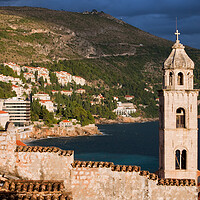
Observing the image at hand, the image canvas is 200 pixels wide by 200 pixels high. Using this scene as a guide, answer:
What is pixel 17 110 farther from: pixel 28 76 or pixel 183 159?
pixel 183 159

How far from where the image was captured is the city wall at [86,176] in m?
11.1

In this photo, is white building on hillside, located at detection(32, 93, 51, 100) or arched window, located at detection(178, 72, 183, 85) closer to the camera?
arched window, located at detection(178, 72, 183, 85)

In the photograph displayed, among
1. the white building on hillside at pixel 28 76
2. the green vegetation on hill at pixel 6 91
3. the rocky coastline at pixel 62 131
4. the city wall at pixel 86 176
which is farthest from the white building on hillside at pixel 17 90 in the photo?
the city wall at pixel 86 176

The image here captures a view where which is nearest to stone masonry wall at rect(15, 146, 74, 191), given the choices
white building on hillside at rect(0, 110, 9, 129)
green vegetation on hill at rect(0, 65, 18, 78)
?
white building on hillside at rect(0, 110, 9, 129)

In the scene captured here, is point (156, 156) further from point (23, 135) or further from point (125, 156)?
point (23, 135)

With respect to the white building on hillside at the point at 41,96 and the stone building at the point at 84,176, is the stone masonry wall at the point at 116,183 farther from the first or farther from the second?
the white building on hillside at the point at 41,96

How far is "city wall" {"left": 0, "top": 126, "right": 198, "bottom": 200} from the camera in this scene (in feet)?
36.5

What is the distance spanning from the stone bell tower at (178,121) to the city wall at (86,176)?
801 cm

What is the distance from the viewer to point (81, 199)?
1127 cm

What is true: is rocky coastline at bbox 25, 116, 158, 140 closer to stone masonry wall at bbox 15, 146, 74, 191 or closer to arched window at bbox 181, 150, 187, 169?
arched window at bbox 181, 150, 187, 169

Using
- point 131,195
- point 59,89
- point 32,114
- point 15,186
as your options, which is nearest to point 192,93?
point 131,195

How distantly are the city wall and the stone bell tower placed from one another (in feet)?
26.3

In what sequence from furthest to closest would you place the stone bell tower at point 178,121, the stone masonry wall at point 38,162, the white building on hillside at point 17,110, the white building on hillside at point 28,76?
the white building on hillside at point 28,76 → the white building on hillside at point 17,110 → the stone bell tower at point 178,121 → the stone masonry wall at point 38,162

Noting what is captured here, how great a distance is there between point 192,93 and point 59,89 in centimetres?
16758
